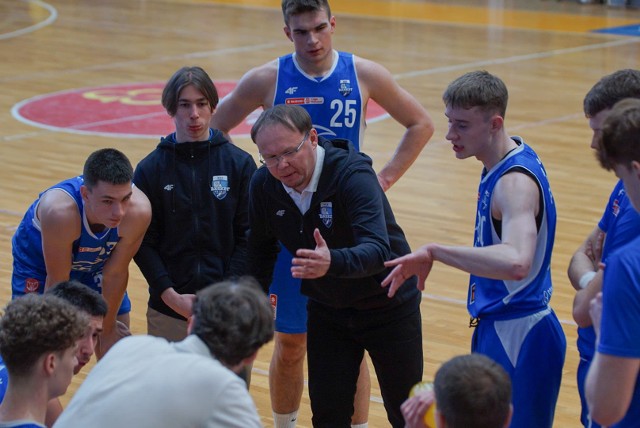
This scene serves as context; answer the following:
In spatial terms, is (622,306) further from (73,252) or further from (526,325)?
(73,252)

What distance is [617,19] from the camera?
74.6ft

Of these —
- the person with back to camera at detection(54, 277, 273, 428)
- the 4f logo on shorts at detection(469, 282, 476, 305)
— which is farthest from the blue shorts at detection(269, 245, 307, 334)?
the person with back to camera at detection(54, 277, 273, 428)

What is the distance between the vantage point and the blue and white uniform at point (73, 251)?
494cm

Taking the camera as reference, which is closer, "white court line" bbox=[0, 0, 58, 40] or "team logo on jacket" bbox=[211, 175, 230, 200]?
"team logo on jacket" bbox=[211, 175, 230, 200]

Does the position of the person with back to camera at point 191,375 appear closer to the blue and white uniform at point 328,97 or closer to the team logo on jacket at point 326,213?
the team logo on jacket at point 326,213

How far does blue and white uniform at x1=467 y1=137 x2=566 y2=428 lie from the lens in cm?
411

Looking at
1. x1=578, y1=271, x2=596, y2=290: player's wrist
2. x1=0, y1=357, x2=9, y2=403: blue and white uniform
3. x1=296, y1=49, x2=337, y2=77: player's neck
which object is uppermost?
x1=296, y1=49, x2=337, y2=77: player's neck

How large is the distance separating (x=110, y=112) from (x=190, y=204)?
8.98m

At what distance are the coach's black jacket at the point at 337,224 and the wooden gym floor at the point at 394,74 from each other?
136 centimetres

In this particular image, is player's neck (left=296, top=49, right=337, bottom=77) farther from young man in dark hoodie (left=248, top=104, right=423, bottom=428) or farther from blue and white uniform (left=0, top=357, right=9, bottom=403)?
blue and white uniform (left=0, top=357, right=9, bottom=403)

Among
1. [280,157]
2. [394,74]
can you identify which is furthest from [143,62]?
[280,157]

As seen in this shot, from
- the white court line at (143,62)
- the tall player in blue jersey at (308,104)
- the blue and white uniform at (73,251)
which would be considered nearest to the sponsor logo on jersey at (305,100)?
the tall player in blue jersey at (308,104)

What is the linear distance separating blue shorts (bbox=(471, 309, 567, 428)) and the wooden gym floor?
162 centimetres

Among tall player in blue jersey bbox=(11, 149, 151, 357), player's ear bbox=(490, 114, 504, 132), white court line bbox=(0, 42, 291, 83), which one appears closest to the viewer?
player's ear bbox=(490, 114, 504, 132)
